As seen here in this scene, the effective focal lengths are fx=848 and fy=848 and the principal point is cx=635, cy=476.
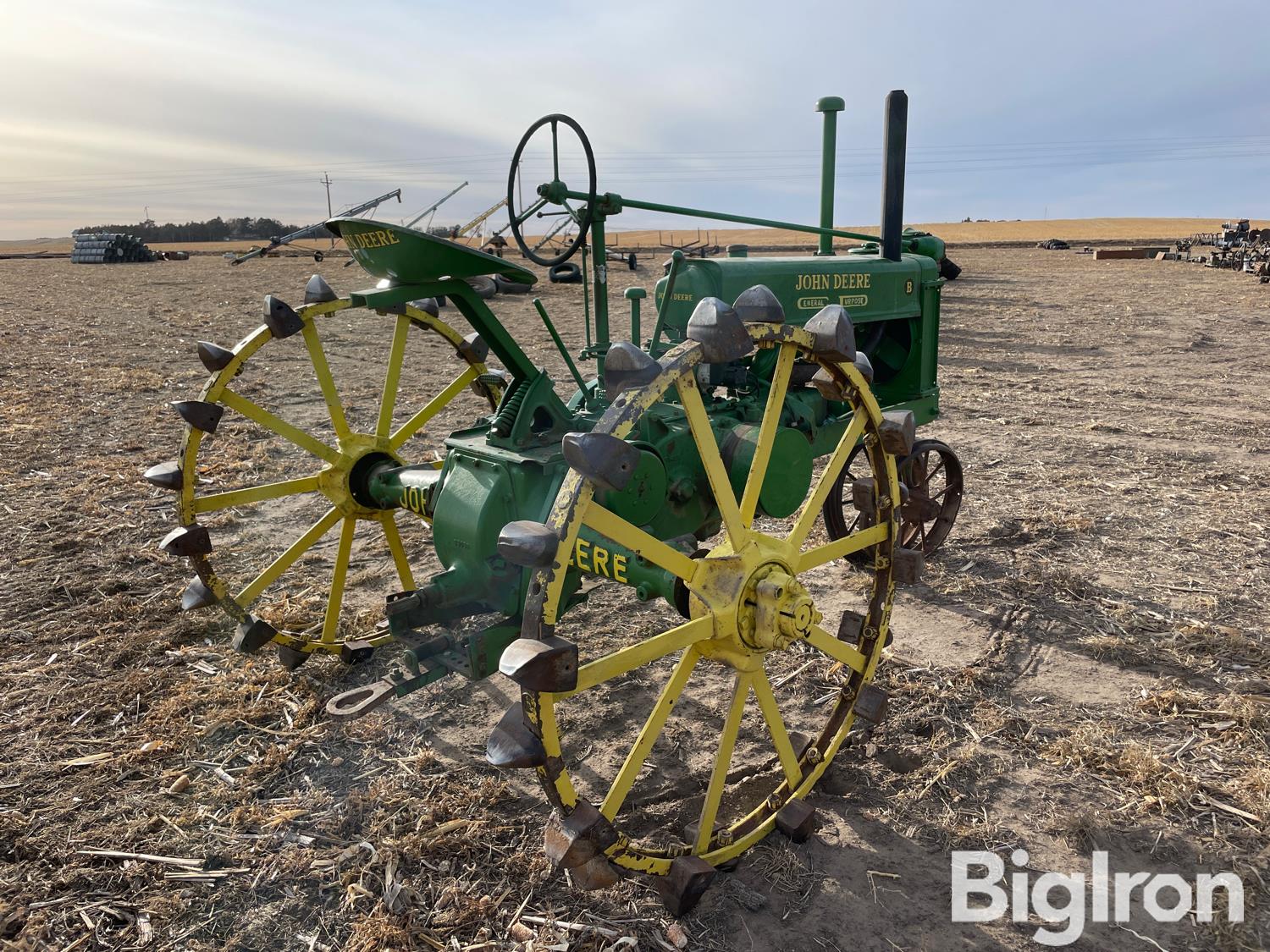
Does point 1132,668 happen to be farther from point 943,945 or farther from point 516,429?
point 516,429

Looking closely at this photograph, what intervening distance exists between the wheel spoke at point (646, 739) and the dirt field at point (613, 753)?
0.46 meters

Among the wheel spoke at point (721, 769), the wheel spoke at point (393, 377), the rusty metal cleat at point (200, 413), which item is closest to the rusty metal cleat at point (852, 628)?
the wheel spoke at point (721, 769)

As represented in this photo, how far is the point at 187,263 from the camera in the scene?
33.8 metres

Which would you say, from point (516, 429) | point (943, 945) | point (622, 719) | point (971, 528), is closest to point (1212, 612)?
point (971, 528)

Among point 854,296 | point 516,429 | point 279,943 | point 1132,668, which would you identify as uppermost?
point 854,296

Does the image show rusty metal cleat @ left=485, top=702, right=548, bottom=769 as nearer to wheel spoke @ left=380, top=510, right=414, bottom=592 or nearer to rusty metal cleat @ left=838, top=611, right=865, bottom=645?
rusty metal cleat @ left=838, top=611, right=865, bottom=645

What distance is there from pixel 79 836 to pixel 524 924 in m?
1.63

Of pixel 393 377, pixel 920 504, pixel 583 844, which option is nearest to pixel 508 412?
pixel 393 377

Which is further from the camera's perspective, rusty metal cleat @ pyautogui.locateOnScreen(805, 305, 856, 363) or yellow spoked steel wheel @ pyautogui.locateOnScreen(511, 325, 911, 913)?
rusty metal cleat @ pyautogui.locateOnScreen(805, 305, 856, 363)

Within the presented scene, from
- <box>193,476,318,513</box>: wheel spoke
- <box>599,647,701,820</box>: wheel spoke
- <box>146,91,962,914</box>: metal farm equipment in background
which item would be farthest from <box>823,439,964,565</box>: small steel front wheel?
<box>193,476,318,513</box>: wheel spoke

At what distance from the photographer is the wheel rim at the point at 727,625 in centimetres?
222

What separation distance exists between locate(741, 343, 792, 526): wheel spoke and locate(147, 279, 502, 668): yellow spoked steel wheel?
66.7 inches

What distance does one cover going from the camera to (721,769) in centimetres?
266

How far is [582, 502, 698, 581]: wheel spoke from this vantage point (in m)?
2.25
